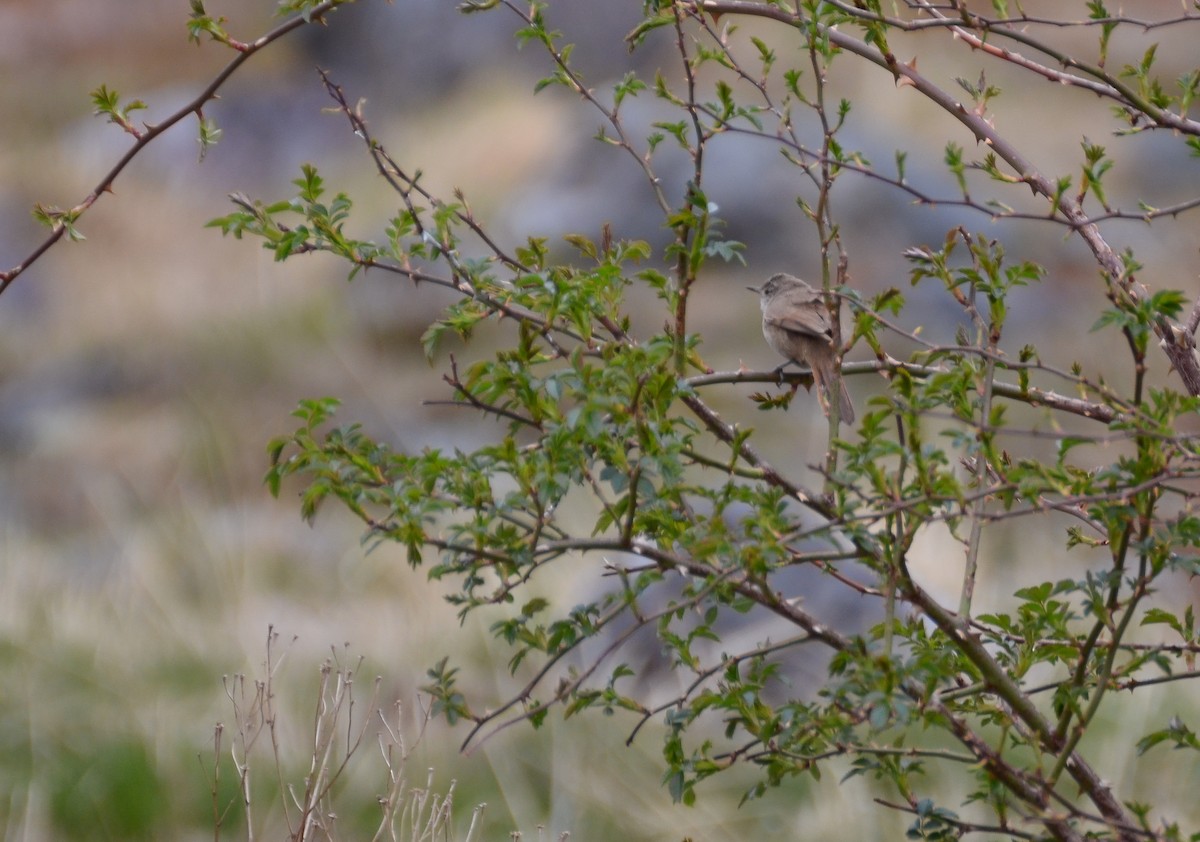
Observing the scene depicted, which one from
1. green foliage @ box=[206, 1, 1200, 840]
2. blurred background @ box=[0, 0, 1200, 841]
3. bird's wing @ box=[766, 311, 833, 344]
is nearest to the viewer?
green foliage @ box=[206, 1, 1200, 840]

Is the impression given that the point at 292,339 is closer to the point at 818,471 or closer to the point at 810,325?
the point at 810,325

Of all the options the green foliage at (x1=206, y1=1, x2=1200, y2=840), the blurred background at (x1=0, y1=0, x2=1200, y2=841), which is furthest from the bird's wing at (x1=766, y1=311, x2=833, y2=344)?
the green foliage at (x1=206, y1=1, x2=1200, y2=840)

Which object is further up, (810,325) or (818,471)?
(810,325)

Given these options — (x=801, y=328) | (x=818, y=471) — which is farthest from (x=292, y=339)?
(x=818, y=471)

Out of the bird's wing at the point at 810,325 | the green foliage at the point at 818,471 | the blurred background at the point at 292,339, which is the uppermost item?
the blurred background at the point at 292,339

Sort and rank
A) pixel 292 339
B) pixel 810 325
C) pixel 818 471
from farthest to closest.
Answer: pixel 292 339, pixel 810 325, pixel 818 471

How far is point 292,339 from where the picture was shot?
9.88 metres

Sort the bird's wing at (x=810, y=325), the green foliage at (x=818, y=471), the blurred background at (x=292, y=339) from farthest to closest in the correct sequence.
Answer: the blurred background at (x=292, y=339) → the bird's wing at (x=810, y=325) → the green foliage at (x=818, y=471)

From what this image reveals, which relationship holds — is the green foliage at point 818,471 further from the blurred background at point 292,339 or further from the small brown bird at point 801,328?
the small brown bird at point 801,328

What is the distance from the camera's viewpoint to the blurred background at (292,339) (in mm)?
4742

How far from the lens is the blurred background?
474 cm

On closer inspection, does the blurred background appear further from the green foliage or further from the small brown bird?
the small brown bird

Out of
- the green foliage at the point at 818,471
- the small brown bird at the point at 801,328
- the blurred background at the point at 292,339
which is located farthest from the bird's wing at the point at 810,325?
the green foliage at the point at 818,471

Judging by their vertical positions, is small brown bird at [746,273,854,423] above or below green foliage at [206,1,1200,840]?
above
